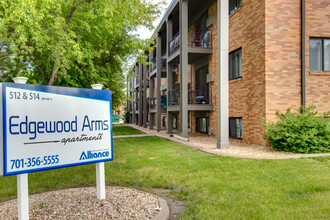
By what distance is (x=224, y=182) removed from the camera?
5465 mm

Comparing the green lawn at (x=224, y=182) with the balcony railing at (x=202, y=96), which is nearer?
the green lawn at (x=224, y=182)

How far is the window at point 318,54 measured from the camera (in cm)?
1106

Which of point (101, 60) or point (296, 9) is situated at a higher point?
point (296, 9)

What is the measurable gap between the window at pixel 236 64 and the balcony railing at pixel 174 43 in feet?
15.6

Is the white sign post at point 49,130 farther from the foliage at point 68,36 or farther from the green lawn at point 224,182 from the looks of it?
the foliage at point 68,36

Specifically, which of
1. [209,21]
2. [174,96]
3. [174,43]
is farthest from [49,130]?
[174,96]

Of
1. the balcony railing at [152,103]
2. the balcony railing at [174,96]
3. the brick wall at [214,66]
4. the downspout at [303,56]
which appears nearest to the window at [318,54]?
the downspout at [303,56]

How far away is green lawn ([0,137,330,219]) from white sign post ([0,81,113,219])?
187 centimetres

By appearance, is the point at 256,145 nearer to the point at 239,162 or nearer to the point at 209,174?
the point at 239,162

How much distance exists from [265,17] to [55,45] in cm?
885

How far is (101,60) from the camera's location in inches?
487

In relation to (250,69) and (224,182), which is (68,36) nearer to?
(224,182)

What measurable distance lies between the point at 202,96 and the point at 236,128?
4175mm

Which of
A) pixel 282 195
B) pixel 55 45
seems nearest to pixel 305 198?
A: pixel 282 195
